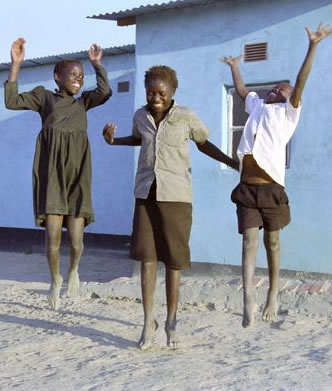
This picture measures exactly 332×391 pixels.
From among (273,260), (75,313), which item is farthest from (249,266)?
(75,313)

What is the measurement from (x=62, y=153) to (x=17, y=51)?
2.81 feet

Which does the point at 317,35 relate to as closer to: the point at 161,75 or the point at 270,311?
the point at 161,75

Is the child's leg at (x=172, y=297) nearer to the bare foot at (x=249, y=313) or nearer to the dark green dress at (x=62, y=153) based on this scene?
the bare foot at (x=249, y=313)

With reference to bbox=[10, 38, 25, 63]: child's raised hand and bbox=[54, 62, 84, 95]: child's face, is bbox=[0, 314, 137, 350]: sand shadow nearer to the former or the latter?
bbox=[54, 62, 84, 95]: child's face

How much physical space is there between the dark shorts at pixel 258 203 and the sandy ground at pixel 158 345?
0.93 meters

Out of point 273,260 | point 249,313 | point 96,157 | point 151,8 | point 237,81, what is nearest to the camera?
point 249,313

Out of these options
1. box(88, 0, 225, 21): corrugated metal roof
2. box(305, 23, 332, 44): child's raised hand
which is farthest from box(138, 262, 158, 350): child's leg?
box(88, 0, 225, 21): corrugated metal roof

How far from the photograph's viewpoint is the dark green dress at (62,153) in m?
5.43

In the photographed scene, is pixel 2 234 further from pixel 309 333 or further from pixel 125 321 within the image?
pixel 309 333

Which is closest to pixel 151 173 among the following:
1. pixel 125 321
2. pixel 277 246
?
pixel 277 246

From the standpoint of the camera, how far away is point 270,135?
466 cm

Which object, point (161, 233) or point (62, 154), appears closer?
point (161, 233)

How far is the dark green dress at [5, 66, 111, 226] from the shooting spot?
5.43 meters

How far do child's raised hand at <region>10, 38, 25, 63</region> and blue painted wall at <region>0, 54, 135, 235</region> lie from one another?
20.7 feet
